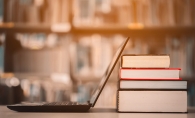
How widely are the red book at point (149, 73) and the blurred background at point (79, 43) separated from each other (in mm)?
1474

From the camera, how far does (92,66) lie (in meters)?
2.67

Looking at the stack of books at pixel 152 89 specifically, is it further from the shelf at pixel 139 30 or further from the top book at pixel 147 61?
the shelf at pixel 139 30

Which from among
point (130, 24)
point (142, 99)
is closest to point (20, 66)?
point (130, 24)

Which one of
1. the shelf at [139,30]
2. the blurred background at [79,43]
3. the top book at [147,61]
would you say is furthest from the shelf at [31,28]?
the top book at [147,61]

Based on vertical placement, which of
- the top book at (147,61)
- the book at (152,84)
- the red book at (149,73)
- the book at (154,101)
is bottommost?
the book at (154,101)

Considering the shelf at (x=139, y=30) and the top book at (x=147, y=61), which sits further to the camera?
the shelf at (x=139, y=30)

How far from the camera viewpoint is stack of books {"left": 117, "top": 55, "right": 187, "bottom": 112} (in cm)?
112

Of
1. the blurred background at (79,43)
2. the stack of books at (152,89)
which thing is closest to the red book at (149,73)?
the stack of books at (152,89)

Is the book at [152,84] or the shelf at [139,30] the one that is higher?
the shelf at [139,30]

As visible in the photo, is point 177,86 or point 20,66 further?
point 20,66

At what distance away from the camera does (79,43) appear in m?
2.72

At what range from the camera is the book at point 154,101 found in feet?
3.67

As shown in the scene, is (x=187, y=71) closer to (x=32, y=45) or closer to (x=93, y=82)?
(x=93, y=82)

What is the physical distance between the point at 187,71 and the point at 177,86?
157cm
